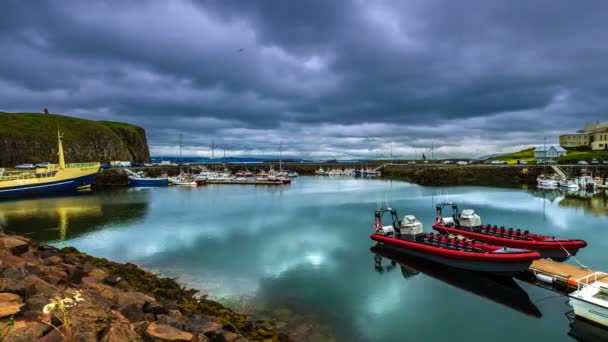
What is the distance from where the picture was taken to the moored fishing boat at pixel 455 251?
61.5ft

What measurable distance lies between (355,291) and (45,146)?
127 m

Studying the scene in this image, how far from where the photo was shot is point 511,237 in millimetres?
24828

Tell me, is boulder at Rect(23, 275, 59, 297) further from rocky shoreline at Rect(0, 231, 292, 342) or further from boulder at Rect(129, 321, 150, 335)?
boulder at Rect(129, 321, 150, 335)

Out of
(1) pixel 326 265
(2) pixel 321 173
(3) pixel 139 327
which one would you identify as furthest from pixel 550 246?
(2) pixel 321 173

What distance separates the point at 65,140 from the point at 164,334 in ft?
453

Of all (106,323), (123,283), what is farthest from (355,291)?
(106,323)

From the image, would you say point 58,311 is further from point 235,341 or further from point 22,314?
point 235,341

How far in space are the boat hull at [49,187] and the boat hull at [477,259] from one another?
74530mm

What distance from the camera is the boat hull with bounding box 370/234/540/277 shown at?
18.5 m

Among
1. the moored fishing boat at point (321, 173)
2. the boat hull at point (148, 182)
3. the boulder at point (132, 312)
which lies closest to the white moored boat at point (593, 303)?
the boulder at point (132, 312)

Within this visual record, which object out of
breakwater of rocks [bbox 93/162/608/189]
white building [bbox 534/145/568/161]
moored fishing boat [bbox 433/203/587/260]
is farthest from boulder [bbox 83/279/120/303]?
white building [bbox 534/145/568/161]

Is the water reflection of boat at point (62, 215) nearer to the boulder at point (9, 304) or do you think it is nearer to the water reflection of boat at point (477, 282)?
the boulder at point (9, 304)

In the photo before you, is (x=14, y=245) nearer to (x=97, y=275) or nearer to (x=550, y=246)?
(x=97, y=275)

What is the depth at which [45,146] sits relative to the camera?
106562mm
